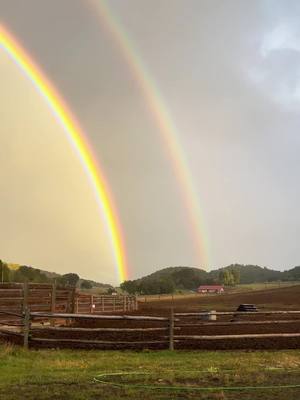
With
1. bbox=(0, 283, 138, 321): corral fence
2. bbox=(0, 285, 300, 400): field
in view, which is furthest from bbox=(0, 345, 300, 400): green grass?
bbox=(0, 283, 138, 321): corral fence

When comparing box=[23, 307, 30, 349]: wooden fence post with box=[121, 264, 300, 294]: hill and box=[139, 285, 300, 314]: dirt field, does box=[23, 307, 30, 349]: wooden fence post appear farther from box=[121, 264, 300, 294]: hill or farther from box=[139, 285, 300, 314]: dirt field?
box=[121, 264, 300, 294]: hill

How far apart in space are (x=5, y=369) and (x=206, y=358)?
4896 millimetres

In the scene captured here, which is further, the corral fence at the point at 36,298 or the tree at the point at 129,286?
the tree at the point at 129,286

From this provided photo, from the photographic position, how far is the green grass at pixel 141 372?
27.1 feet

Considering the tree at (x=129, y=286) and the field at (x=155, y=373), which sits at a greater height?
the tree at (x=129, y=286)

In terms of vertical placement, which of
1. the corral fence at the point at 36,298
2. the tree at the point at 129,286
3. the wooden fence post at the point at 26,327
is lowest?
the wooden fence post at the point at 26,327

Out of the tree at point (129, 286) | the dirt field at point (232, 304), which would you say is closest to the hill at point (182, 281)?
the tree at point (129, 286)

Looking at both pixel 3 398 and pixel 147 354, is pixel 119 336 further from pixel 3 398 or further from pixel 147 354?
pixel 3 398

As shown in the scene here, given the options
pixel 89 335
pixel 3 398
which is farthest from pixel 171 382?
pixel 89 335

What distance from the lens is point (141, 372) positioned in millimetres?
10508

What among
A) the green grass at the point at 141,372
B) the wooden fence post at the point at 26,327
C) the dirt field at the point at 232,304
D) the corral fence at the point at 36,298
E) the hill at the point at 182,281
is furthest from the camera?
the hill at the point at 182,281

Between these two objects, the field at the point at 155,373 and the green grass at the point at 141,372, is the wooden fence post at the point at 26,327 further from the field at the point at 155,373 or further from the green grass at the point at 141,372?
the green grass at the point at 141,372

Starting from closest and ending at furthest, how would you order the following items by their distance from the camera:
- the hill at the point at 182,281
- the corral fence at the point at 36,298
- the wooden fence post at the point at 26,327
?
the wooden fence post at the point at 26,327 < the corral fence at the point at 36,298 < the hill at the point at 182,281

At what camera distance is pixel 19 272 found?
353 feet
